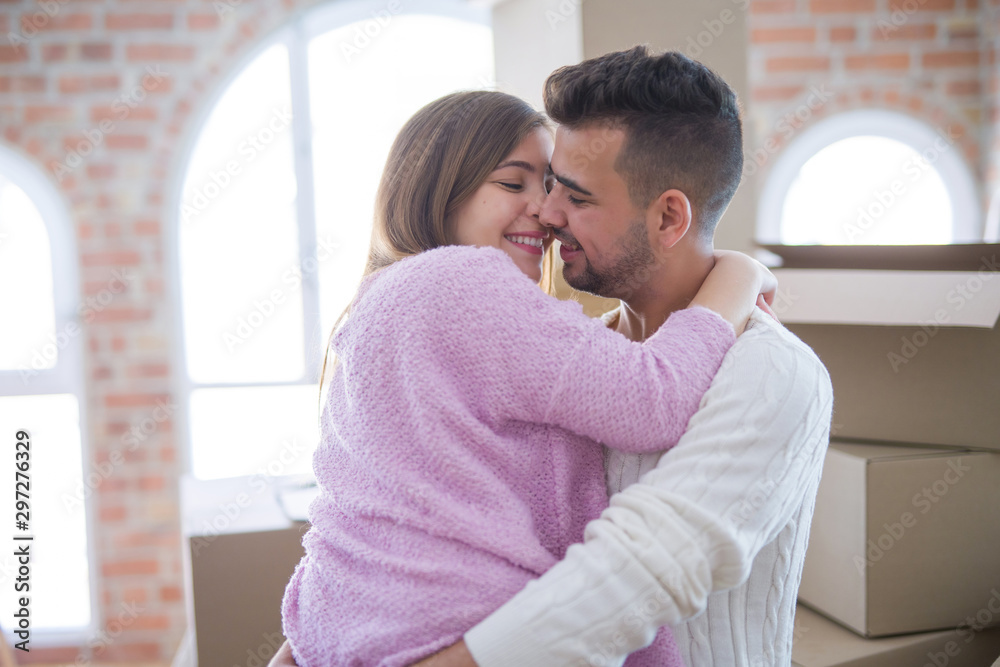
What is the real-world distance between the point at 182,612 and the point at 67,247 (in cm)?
140

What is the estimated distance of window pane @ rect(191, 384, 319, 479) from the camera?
122 inches

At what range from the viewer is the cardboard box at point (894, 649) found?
1212mm

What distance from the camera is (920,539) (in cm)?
124

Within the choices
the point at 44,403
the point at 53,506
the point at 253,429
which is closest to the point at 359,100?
the point at 253,429

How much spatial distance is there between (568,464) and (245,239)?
A: 95.7 inches

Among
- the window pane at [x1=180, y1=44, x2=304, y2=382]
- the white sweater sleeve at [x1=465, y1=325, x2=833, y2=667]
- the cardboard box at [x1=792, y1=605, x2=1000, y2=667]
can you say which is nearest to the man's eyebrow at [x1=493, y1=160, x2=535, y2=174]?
the white sweater sleeve at [x1=465, y1=325, x2=833, y2=667]

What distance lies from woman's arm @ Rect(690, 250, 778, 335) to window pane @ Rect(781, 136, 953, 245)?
2.18 m

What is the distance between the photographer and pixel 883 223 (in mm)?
3342

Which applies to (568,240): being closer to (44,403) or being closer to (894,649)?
(894,649)

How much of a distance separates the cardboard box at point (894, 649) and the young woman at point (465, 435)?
1.37 ft

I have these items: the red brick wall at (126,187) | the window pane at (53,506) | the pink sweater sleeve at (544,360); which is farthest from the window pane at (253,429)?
the pink sweater sleeve at (544,360)

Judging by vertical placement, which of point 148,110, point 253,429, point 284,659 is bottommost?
point 253,429

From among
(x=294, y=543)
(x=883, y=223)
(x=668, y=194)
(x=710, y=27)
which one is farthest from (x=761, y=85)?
(x=294, y=543)

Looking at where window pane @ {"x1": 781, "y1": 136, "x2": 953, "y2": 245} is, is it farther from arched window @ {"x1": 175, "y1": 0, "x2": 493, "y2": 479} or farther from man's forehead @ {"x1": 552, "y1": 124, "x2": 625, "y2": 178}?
man's forehead @ {"x1": 552, "y1": 124, "x2": 625, "y2": 178}
